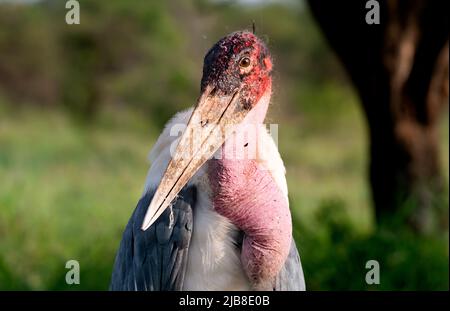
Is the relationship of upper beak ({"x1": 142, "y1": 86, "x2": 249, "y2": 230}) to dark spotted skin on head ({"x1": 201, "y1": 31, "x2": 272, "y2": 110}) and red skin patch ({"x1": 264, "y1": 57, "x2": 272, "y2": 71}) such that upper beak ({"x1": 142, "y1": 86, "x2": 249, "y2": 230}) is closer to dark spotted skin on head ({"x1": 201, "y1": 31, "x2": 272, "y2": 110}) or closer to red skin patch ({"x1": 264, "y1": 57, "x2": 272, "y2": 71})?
dark spotted skin on head ({"x1": 201, "y1": 31, "x2": 272, "y2": 110})

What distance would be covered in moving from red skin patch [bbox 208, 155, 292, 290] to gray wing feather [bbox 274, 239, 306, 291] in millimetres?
90

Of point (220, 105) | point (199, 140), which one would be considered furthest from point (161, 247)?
point (220, 105)

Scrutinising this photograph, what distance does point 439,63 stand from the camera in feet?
19.4

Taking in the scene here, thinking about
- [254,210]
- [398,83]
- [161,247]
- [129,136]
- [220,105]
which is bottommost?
[161,247]

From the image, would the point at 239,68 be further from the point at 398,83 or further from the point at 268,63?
the point at 398,83

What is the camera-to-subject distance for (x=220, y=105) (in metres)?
2.96

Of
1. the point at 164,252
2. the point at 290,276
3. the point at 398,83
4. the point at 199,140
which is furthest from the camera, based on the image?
the point at 398,83

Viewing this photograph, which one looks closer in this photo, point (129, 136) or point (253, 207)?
point (253, 207)

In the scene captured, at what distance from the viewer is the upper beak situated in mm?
2799

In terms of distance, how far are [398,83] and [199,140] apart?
3.57m

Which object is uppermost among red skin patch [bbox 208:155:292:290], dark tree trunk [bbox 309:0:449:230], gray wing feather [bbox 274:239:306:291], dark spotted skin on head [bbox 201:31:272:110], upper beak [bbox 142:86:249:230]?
dark tree trunk [bbox 309:0:449:230]

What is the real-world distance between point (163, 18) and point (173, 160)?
536 inches

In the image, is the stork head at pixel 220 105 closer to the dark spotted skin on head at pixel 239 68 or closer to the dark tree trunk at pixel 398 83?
the dark spotted skin on head at pixel 239 68

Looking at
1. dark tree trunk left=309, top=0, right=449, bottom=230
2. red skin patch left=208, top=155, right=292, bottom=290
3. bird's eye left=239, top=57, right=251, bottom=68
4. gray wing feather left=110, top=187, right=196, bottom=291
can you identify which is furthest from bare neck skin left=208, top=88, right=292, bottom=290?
dark tree trunk left=309, top=0, right=449, bottom=230
